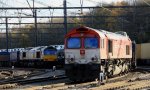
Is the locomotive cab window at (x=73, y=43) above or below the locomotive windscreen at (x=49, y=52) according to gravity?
above

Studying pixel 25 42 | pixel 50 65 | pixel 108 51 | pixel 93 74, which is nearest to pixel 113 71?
pixel 108 51

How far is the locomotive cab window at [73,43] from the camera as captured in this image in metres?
22.3

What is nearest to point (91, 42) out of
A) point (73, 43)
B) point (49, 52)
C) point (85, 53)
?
point (85, 53)

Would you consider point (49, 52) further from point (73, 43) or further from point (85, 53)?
point (85, 53)

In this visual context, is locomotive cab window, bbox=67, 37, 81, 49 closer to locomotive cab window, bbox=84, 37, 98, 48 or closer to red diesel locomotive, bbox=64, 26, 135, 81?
red diesel locomotive, bbox=64, 26, 135, 81

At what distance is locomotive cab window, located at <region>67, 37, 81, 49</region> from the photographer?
878 inches

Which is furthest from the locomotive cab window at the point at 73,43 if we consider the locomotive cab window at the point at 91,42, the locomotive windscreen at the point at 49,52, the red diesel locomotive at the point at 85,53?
the locomotive windscreen at the point at 49,52

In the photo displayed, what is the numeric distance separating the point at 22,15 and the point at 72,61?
31868 mm

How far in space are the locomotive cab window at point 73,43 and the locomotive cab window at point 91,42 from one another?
37cm

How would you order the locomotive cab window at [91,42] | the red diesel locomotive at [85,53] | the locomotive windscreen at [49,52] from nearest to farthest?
the red diesel locomotive at [85,53] → the locomotive cab window at [91,42] → the locomotive windscreen at [49,52]

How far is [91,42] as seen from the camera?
2220 centimetres

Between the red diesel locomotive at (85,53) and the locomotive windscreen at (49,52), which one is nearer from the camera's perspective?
the red diesel locomotive at (85,53)

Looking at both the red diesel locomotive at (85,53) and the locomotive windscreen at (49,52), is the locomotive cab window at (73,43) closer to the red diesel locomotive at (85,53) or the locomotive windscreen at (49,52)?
the red diesel locomotive at (85,53)

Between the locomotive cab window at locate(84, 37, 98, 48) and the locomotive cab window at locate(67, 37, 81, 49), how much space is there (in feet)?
1.21
